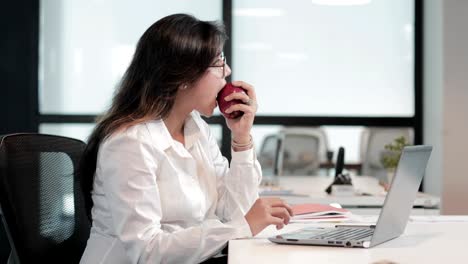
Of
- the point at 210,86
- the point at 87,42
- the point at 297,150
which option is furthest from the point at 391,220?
the point at 87,42

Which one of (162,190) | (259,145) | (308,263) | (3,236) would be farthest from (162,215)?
(259,145)

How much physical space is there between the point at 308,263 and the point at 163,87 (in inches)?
31.2

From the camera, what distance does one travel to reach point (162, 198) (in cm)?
194

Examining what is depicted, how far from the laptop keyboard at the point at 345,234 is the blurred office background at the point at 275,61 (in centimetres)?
324

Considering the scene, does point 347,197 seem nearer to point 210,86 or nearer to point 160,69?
point 210,86

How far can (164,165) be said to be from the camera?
1951 millimetres

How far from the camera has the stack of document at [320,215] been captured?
2242 millimetres

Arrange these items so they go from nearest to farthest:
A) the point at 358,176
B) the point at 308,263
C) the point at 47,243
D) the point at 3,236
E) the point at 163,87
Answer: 1. the point at 308,263
2. the point at 47,243
3. the point at 163,87
4. the point at 3,236
5. the point at 358,176

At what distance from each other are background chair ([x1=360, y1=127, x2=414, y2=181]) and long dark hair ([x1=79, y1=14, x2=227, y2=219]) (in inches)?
132

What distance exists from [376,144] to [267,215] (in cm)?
A: 361

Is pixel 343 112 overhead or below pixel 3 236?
Answer: overhead

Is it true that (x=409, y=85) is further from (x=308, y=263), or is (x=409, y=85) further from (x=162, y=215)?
(x=308, y=263)

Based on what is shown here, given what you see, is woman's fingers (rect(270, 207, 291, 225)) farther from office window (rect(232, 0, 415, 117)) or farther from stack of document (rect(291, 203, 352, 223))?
office window (rect(232, 0, 415, 117))

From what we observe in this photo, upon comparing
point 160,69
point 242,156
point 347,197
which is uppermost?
point 160,69
